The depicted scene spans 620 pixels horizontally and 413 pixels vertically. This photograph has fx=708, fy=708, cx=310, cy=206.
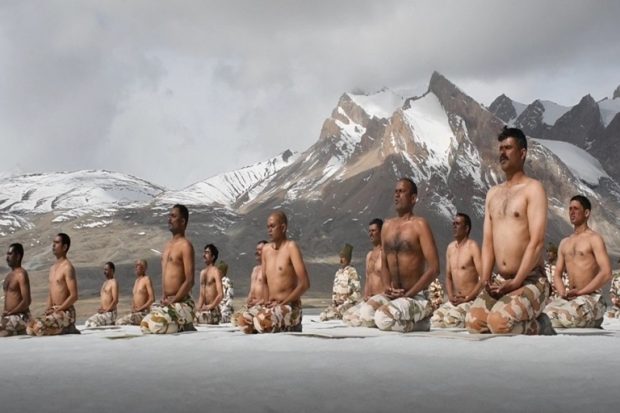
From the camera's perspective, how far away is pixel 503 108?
144m

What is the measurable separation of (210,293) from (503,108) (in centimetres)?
13727

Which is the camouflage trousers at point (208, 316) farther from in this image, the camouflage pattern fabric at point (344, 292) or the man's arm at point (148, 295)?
the camouflage pattern fabric at point (344, 292)

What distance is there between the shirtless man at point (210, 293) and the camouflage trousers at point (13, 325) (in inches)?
172

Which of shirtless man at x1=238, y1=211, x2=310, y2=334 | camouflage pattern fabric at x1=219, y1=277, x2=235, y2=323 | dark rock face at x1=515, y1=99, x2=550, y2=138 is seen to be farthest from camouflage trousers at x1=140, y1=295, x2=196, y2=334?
dark rock face at x1=515, y1=99, x2=550, y2=138

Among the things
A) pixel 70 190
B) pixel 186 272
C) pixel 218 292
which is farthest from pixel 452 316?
pixel 70 190

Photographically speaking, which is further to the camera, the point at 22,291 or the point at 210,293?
the point at 210,293

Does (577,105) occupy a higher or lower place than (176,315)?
higher

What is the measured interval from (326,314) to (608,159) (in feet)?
351

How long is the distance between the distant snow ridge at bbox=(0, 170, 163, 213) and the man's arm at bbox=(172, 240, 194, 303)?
116 m

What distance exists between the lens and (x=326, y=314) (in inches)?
632

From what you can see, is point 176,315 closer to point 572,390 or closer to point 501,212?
point 501,212

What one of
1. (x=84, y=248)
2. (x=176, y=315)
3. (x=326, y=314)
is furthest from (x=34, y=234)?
(x=176, y=315)

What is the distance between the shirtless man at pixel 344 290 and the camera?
15688mm

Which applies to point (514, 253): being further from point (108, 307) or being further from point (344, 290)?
point (108, 307)
